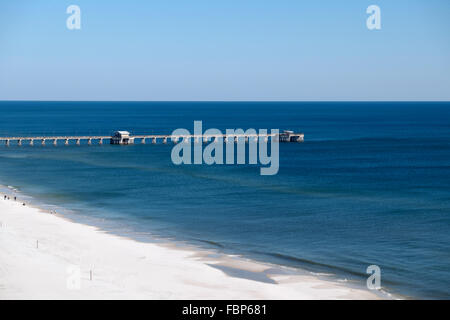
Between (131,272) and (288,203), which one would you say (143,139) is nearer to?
(288,203)

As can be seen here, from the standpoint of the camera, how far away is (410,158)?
3743 inches

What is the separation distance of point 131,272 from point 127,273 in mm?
321

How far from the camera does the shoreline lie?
31031 mm

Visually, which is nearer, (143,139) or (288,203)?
(288,203)

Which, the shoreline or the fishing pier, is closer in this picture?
the shoreline

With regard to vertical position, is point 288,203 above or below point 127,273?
above

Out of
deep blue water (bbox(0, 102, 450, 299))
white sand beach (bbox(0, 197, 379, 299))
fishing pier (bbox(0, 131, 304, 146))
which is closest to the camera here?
white sand beach (bbox(0, 197, 379, 299))

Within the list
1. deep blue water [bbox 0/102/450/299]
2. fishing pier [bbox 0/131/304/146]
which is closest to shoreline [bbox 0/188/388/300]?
deep blue water [bbox 0/102/450/299]

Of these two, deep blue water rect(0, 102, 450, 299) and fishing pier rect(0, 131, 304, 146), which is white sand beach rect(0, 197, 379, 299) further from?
fishing pier rect(0, 131, 304, 146)

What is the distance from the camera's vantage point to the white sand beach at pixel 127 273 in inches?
1219

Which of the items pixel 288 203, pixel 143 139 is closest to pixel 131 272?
pixel 288 203

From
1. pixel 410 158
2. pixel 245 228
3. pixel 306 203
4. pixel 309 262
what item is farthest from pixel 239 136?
pixel 309 262

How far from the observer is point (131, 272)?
3484 cm
